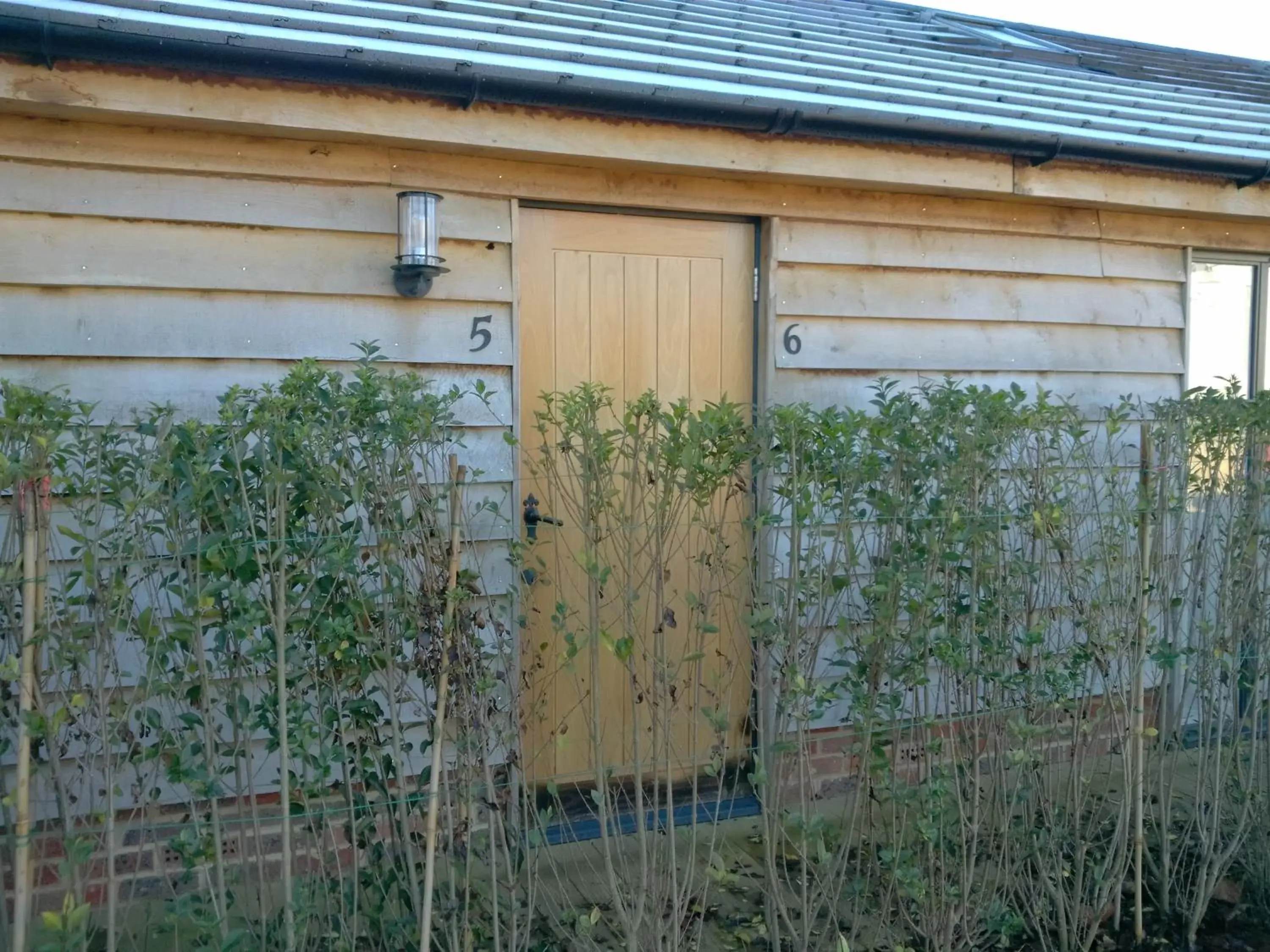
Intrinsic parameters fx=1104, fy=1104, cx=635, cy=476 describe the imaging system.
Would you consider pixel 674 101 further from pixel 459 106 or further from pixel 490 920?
pixel 490 920

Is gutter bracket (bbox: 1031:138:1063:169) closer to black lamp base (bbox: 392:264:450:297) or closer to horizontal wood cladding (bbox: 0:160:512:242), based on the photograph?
horizontal wood cladding (bbox: 0:160:512:242)

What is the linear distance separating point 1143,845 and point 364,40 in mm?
3962

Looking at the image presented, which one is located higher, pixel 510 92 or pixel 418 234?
pixel 510 92

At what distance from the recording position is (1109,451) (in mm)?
4027

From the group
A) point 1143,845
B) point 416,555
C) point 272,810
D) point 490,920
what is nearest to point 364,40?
point 416,555

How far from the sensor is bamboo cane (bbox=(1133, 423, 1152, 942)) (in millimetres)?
3824

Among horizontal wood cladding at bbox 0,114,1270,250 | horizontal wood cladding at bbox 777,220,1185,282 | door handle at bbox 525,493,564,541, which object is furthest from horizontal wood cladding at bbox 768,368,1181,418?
door handle at bbox 525,493,564,541

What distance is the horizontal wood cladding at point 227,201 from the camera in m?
3.62

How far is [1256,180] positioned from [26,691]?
5714 millimetres

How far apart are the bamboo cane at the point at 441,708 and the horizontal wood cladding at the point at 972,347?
7.07 ft

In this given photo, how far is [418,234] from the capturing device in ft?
13.0

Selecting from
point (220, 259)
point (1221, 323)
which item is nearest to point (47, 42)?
point (220, 259)

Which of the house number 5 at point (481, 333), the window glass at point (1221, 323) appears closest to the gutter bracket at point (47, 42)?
the house number 5 at point (481, 333)

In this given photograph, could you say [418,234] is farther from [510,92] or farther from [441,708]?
[441,708]
